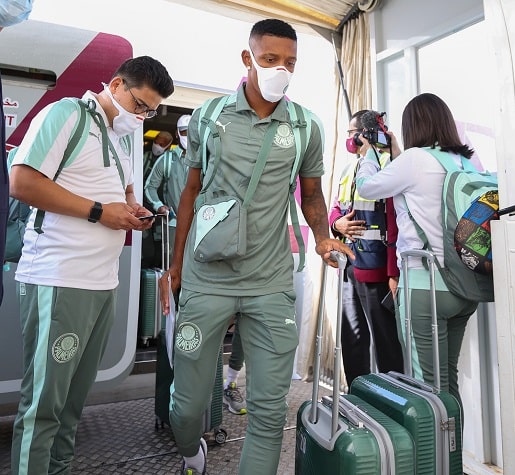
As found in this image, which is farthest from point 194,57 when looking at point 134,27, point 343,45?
point 343,45

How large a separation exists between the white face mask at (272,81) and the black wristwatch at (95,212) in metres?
0.69

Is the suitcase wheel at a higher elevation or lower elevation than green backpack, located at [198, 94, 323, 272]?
lower

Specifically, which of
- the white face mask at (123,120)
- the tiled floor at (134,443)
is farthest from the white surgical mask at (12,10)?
the tiled floor at (134,443)

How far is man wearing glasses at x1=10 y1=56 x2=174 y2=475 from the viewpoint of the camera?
4.82ft

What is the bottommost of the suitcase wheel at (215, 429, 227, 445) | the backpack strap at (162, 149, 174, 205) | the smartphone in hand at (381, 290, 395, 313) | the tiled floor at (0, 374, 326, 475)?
the tiled floor at (0, 374, 326, 475)

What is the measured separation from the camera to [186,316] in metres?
1.60

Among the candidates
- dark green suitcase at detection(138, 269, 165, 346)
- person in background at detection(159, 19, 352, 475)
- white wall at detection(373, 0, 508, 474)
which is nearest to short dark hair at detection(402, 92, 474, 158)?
white wall at detection(373, 0, 508, 474)

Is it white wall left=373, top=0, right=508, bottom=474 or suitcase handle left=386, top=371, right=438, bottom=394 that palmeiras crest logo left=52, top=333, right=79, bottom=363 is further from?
white wall left=373, top=0, right=508, bottom=474

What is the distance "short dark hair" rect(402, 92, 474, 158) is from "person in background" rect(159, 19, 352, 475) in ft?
2.10

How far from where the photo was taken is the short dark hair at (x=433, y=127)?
2.04 m

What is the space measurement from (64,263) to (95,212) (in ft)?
0.63

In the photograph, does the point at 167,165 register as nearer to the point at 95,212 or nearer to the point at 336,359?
the point at 95,212

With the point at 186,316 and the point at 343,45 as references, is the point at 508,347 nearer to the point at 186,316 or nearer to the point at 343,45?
the point at 186,316

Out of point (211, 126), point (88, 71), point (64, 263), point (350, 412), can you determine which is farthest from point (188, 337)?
point (88, 71)
